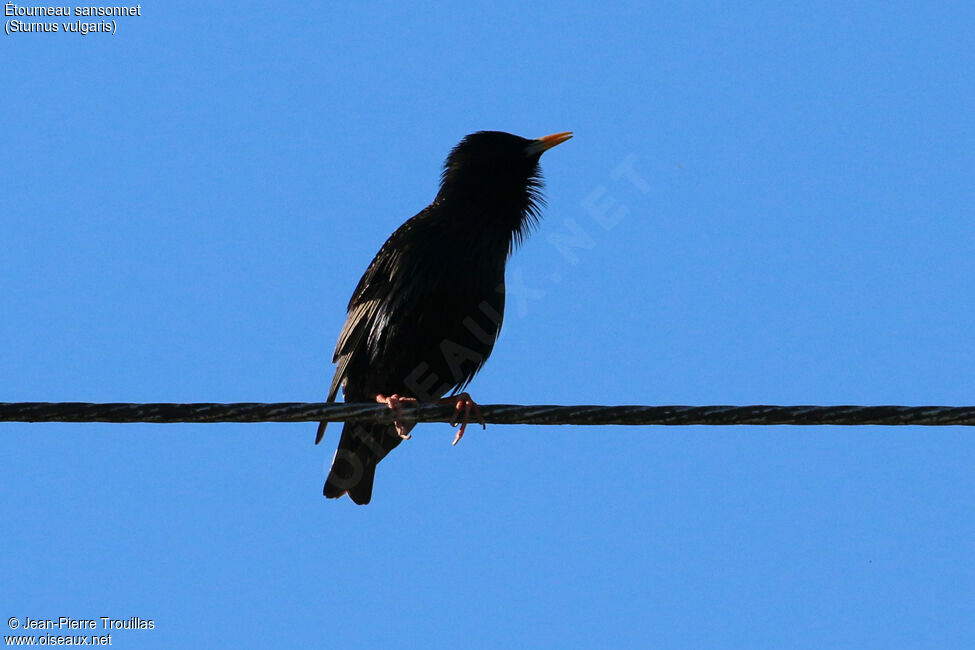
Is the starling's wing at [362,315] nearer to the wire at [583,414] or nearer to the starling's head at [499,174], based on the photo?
the starling's head at [499,174]

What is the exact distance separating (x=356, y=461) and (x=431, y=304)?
42.0 inches

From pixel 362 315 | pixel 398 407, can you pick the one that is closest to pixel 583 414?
pixel 398 407

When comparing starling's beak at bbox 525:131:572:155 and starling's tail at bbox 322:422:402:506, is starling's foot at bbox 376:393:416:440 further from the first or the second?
starling's beak at bbox 525:131:572:155

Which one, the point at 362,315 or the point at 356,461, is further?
the point at 356,461

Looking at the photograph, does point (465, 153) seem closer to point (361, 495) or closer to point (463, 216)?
point (463, 216)

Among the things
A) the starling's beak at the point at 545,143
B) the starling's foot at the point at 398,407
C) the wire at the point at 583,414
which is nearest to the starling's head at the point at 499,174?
the starling's beak at the point at 545,143

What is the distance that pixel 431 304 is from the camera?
5.44m

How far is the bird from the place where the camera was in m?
5.48

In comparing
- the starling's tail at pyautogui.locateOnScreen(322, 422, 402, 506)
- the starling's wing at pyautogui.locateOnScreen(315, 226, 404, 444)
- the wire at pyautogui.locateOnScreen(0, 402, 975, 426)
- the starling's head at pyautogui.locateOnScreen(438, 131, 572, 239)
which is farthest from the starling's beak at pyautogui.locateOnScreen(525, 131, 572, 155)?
the wire at pyautogui.locateOnScreen(0, 402, 975, 426)

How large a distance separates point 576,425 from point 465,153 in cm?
292

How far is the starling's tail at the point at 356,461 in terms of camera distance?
5.87 metres

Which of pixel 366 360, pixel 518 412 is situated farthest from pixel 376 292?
pixel 518 412

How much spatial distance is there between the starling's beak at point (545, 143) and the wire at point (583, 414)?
2.84 metres

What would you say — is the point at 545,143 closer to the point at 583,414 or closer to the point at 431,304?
the point at 431,304
